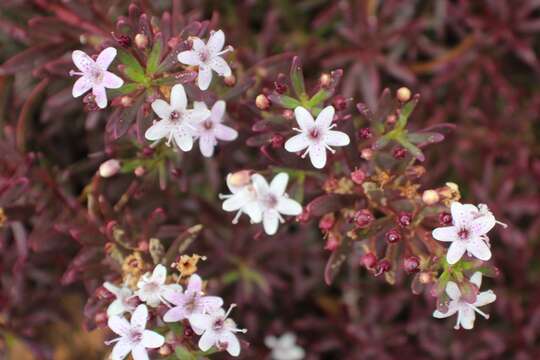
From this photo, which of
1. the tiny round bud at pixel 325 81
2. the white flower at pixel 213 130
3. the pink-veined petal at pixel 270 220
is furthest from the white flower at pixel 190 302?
the tiny round bud at pixel 325 81

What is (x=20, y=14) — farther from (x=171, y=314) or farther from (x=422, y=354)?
(x=422, y=354)

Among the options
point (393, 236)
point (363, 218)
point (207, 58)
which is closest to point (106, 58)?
point (207, 58)

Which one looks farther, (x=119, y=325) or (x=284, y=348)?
(x=284, y=348)

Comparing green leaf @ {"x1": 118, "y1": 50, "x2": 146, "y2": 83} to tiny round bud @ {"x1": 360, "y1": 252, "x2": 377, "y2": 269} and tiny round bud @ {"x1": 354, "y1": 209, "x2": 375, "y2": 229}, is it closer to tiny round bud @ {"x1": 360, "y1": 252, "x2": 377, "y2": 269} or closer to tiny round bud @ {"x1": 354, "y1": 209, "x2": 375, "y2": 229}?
tiny round bud @ {"x1": 354, "y1": 209, "x2": 375, "y2": 229}

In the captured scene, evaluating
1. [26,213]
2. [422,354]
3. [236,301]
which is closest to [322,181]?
[236,301]

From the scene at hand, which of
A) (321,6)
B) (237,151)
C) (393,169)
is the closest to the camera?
(393,169)

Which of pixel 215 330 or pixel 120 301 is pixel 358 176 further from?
pixel 120 301
